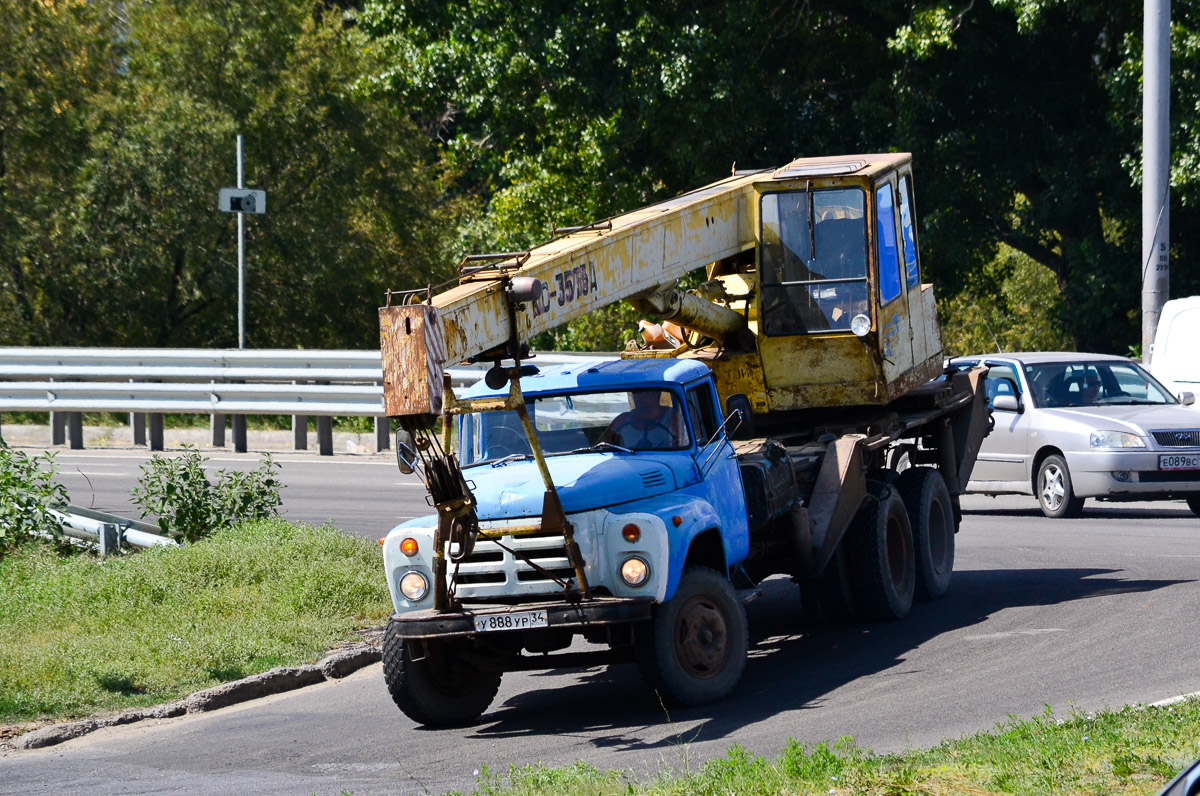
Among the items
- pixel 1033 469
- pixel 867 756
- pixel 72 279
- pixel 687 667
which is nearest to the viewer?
pixel 867 756

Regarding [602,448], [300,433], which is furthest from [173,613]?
[300,433]

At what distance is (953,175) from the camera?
24.5 metres

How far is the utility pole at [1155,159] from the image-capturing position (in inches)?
764

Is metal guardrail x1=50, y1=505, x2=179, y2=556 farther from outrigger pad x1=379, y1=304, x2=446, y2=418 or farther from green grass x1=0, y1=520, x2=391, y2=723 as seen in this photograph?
outrigger pad x1=379, y1=304, x2=446, y2=418

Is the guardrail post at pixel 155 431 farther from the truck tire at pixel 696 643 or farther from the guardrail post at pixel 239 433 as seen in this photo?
the truck tire at pixel 696 643

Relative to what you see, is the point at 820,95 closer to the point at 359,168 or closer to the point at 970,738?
the point at 359,168

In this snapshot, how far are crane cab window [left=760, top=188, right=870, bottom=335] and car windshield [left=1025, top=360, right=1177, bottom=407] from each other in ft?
18.5

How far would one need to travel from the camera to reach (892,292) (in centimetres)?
Result: 1233

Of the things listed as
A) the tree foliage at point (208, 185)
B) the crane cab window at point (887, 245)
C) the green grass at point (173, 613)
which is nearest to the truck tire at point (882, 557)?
the crane cab window at point (887, 245)

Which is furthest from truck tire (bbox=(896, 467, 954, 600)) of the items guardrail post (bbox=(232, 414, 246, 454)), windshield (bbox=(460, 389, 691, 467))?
guardrail post (bbox=(232, 414, 246, 454))

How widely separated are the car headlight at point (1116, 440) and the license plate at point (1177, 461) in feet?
0.76

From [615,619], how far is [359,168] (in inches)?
923

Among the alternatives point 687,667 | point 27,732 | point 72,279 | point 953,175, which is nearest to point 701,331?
point 687,667

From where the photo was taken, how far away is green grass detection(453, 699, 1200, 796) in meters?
6.39
